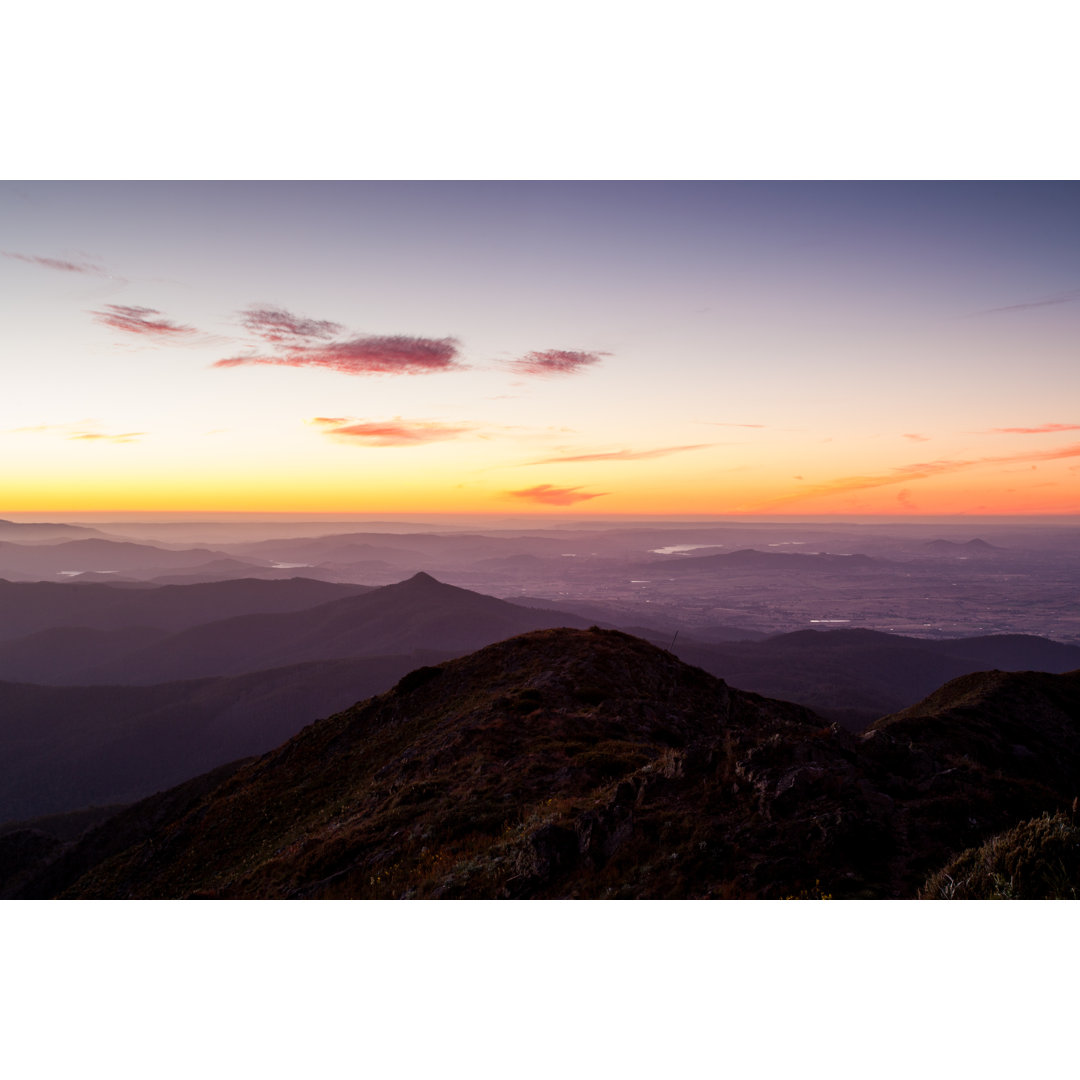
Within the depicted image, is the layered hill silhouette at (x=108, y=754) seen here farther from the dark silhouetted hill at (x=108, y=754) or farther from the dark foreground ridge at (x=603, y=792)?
the dark foreground ridge at (x=603, y=792)

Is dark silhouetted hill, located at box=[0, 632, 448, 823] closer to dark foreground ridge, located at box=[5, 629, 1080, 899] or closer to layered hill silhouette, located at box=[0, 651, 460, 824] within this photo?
layered hill silhouette, located at box=[0, 651, 460, 824]

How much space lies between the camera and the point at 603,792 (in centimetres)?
1510

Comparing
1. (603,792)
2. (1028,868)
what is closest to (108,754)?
(603,792)

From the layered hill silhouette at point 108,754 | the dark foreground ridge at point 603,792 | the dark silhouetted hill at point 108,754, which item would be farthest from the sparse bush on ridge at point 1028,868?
the dark silhouetted hill at point 108,754

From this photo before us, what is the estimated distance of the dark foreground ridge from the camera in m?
10.1

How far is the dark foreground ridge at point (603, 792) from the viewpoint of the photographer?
1014 centimetres

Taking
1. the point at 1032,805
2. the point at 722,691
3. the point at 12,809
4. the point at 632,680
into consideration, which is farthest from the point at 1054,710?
the point at 12,809

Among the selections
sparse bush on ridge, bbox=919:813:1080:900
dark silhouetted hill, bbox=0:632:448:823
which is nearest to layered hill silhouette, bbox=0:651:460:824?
dark silhouetted hill, bbox=0:632:448:823

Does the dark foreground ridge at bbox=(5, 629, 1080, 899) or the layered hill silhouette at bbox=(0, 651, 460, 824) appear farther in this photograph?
the layered hill silhouette at bbox=(0, 651, 460, 824)

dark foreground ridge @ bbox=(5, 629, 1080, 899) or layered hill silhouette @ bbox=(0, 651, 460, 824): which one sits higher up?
dark foreground ridge @ bbox=(5, 629, 1080, 899)

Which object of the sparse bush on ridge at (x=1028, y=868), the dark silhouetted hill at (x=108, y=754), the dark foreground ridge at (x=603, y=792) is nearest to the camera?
the sparse bush on ridge at (x=1028, y=868)

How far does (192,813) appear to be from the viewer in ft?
121

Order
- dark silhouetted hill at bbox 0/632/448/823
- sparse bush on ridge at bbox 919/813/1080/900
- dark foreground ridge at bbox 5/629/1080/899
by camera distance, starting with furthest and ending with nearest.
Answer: dark silhouetted hill at bbox 0/632/448/823 < dark foreground ridge at bbox 5/629/1080/899 < sparse bush on ridge at bbox 919/813/1080/900

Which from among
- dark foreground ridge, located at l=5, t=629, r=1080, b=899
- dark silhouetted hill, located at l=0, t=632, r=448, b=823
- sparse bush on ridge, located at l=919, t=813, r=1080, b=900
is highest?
sparse bush on ridge, located at l=919, t=813, r=1080, b=900
